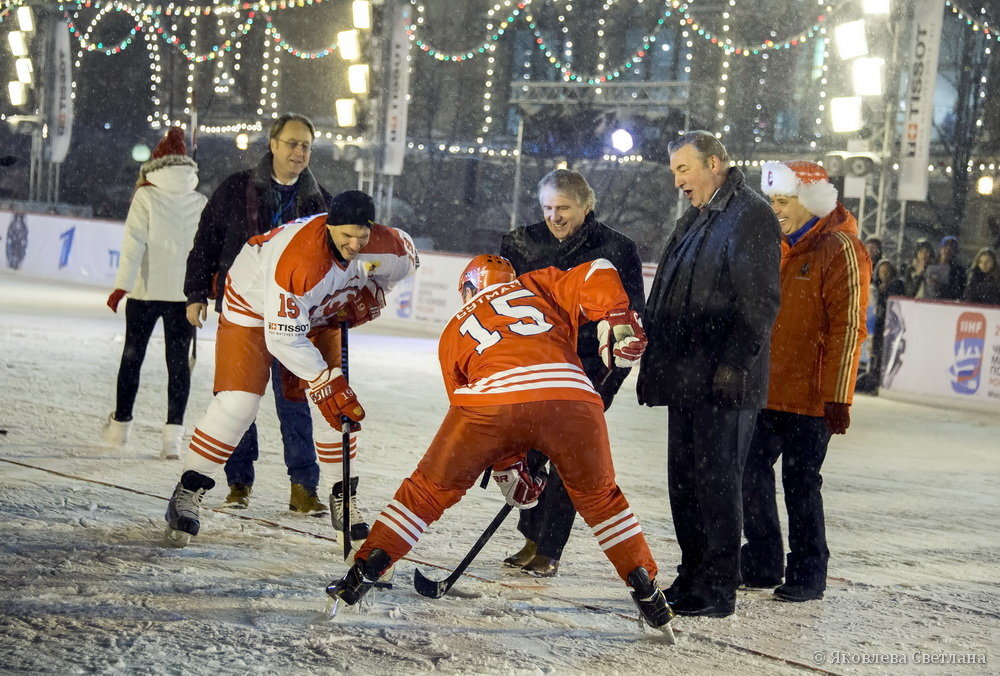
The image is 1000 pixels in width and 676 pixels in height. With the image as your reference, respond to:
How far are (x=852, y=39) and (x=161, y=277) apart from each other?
1076 centimetres

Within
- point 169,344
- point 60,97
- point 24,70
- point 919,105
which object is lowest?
point 169,344

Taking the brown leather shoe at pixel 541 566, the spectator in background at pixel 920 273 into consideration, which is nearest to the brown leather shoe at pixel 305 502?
the brown leather shoe at pixel 541 566

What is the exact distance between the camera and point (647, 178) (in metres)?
22.0

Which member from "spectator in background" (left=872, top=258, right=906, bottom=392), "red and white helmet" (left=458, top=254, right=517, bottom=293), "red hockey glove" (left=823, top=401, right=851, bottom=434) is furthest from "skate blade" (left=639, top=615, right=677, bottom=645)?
"spectator in background" (left=872, top=258, right=906, bottom=392)

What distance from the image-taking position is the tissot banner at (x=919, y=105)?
13.9 m

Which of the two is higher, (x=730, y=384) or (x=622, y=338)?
(x=622, y=338)

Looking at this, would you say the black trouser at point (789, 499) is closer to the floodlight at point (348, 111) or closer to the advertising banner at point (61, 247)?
the advertising banner at point (61, 247)

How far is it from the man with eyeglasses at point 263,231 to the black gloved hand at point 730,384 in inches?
81.7

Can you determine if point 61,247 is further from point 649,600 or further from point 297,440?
point 649,600

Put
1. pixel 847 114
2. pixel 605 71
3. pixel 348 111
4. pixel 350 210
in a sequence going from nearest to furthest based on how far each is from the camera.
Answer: pixel 350 210 → pixel 847 114 → pixel 348 111 → pixel 605 71

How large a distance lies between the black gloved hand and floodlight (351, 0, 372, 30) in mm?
15728

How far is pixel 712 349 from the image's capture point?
3857mm

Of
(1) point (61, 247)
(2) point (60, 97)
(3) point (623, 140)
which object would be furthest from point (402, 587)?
(2) point (60, 97)

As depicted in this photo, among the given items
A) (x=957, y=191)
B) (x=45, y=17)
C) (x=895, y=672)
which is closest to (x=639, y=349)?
(x=895, y=672)
